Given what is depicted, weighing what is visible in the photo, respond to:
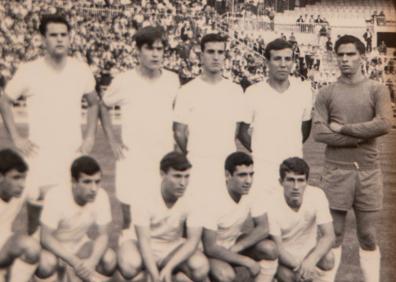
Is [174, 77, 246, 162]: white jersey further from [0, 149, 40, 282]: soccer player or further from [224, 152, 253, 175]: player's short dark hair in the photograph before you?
[0, 149, 40, 282]: soccer player

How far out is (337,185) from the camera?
12.5 feet

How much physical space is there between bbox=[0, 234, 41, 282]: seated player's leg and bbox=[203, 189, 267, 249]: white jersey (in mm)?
906

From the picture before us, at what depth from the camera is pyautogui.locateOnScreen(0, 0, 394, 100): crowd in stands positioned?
7785mm

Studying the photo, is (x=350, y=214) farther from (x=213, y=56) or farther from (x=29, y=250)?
(x=29, y=250)

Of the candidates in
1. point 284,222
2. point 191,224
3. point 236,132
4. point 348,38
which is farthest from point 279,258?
point 348,38

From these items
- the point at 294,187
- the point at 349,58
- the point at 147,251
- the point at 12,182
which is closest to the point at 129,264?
the point at 147,251

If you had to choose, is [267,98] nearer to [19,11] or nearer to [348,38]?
[348,38]

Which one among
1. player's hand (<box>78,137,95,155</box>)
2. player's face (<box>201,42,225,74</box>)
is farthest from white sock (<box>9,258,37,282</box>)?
player's face (<box>201,42,225,74</box>)

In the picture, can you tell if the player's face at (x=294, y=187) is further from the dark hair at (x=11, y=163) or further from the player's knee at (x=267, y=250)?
the dark hair at (x=11, y=163)

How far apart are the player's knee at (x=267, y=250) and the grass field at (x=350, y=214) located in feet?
1.23

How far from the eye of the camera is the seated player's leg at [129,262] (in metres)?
3.38

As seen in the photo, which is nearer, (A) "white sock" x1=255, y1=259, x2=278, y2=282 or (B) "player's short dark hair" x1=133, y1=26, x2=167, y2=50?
(A) "white sock" x1=255, y1=259, x2=278, y2=282

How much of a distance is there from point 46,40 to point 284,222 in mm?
1642

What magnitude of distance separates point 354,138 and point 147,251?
133 cm
